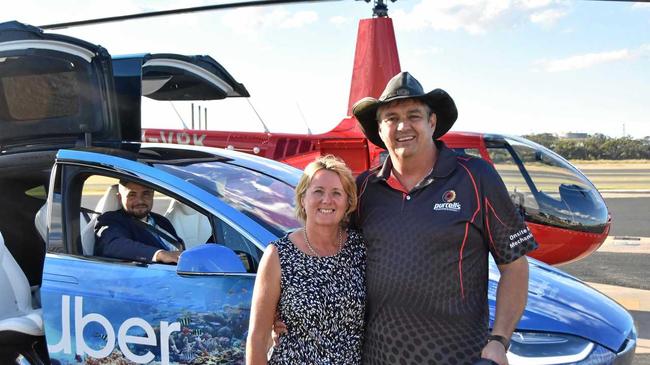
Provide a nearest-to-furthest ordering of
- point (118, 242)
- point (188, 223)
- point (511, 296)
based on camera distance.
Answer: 1. point (511, 296)
2. point (118, 242)
3. point (188, 223)

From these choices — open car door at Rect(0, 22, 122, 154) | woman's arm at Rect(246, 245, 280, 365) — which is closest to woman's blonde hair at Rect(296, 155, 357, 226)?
woman's arm at Rect(246, 245, 280, 365)

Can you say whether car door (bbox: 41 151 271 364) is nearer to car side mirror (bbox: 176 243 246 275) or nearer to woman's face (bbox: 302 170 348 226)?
car side mirror (bbox: 176 243 246 275)

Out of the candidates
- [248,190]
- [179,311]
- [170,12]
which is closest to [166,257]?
[179,311]

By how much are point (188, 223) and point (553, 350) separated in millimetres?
2678

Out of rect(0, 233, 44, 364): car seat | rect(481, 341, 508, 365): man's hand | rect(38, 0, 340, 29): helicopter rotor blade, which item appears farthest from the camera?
rect(38, 0, 340, 29): helicopter rotor blade

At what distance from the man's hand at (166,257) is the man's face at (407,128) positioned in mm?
1210

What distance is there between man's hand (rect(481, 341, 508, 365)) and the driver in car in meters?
1.48

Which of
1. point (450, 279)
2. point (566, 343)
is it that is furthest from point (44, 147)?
point (566, 343)

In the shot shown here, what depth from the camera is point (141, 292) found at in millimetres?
2855

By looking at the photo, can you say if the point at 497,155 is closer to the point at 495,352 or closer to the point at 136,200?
the point at 136,200

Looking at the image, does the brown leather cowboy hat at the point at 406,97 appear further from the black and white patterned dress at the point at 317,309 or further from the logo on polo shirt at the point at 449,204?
the black and white patterned dress at the point at 317,309

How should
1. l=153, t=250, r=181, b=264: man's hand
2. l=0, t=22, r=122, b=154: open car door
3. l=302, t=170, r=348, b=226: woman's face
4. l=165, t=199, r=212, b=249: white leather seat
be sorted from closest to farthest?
l=302, t=170, r=348, b=226: woman's face
l=153, t=250, r=181, b=264: man's hand
l=0, t=22, r=122, b=154: open car door
l=165, t=199, r=212, b=249: white leather seat

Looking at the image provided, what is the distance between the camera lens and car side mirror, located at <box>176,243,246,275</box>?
257 centimetres

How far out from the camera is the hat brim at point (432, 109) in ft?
7.48
